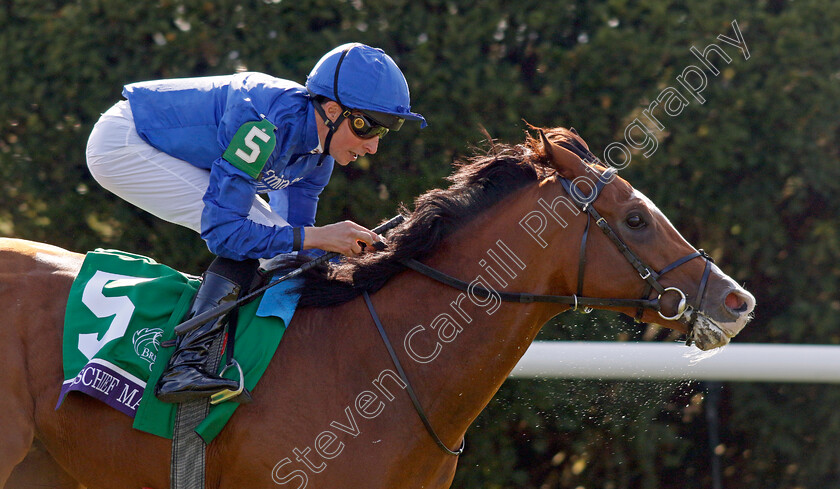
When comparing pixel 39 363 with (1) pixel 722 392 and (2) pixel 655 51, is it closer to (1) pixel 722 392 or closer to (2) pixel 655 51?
(2) pixel 655 51

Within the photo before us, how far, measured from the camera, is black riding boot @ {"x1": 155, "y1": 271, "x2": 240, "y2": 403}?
2332 millimetres

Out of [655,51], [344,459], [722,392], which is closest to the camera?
[344,459]

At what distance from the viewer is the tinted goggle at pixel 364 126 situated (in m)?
2.60

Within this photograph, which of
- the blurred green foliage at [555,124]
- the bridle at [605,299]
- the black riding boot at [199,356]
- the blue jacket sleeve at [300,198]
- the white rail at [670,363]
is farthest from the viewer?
the blurred green foliage at [555,124]

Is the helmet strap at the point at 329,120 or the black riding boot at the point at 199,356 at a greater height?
the helmet strap at the point at 329,120

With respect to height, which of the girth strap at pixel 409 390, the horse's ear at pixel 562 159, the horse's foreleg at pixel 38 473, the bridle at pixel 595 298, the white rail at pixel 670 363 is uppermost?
the horse's ear at pixel 562 159

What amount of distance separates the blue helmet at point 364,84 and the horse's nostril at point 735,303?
116cm

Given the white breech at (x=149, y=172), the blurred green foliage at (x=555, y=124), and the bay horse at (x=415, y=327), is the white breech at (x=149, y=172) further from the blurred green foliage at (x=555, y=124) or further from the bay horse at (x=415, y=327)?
the blurred green foliage at (x=555, y=124)

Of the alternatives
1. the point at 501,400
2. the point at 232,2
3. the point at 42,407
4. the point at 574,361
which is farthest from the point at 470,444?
the point at 232,2

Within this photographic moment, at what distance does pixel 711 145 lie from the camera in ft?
13.1

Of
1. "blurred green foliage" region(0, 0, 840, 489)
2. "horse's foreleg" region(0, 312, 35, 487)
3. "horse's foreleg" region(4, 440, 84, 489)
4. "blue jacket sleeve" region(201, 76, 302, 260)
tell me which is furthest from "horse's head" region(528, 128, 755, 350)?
"horse's foreleg" region(4, 440, 84, 489)

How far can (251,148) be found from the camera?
2414 millimetres

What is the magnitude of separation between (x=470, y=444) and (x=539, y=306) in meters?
1.70

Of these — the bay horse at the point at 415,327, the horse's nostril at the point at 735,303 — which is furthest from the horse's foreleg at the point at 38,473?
the horse's nostril at the point at 735,303
